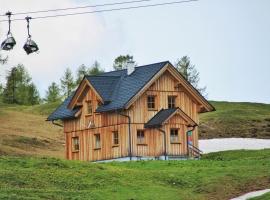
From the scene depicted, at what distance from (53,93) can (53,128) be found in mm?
31638

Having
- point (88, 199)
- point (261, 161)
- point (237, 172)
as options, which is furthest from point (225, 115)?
point (88, 199)

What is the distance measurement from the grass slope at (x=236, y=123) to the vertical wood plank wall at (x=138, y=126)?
64.7ft

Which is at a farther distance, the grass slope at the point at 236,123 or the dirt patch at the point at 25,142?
the grass slope at the point at 236,123

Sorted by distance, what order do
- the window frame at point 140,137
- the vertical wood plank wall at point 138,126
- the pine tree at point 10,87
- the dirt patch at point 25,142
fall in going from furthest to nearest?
the pine tree at point 10,87 → the dirt patch at point 25,142 → the window frame at point 140,137 → the vertical wood plank wall at point 138,126

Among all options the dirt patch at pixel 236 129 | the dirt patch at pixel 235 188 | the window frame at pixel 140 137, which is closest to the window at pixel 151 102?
the window frame at pixel 140 137

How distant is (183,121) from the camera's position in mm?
56688

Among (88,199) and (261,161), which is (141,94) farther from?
(88,199)

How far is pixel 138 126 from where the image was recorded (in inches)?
2219

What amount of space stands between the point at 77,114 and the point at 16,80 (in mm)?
51567

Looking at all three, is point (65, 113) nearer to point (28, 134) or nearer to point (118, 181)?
point (28, 134)

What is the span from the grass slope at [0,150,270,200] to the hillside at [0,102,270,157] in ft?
87.7

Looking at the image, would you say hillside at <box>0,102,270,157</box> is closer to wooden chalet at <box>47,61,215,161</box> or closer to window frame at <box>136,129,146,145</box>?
wooden chalet at <box>47,61,215,161</box>

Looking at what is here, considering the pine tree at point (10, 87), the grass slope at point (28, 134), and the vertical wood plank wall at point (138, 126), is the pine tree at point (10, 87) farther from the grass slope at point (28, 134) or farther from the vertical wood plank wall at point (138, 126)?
the vertical wood plank wall at point (138, 126)

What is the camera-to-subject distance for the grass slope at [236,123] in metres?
78.8
